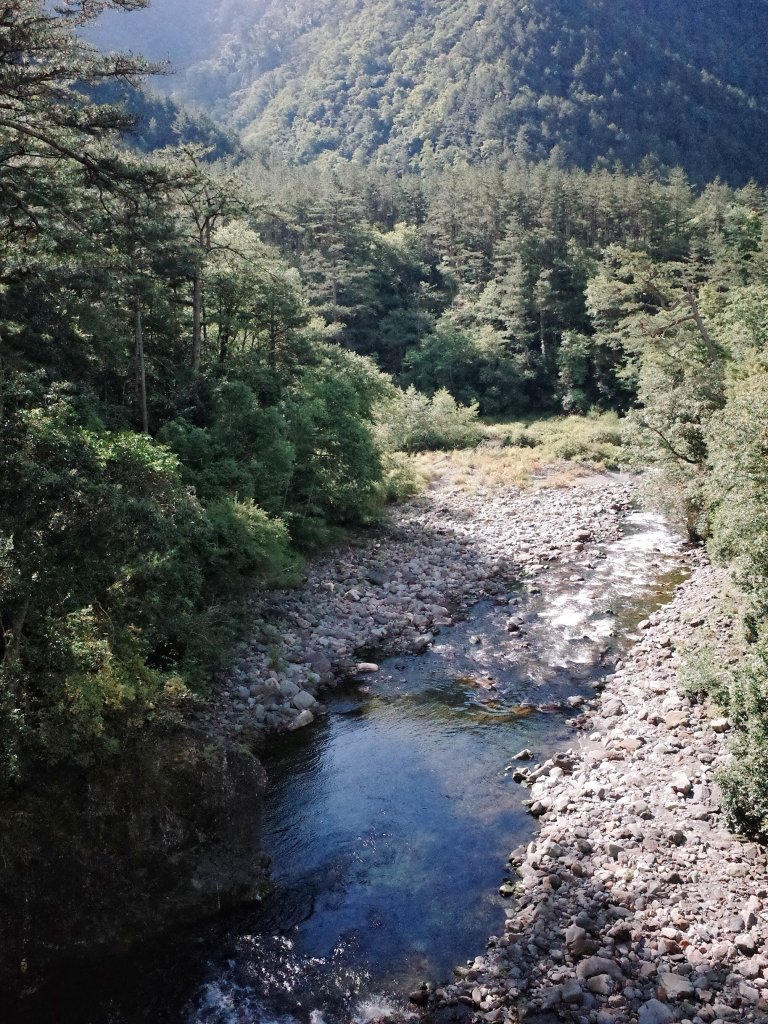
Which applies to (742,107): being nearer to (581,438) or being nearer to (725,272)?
(725,272)

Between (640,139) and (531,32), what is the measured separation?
43507 millimetres

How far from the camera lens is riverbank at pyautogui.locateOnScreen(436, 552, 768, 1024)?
8273 millimetres

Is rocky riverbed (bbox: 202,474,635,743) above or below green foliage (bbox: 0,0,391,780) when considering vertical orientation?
below

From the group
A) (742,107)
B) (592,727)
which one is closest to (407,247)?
(592,727)

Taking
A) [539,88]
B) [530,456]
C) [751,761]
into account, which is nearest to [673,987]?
[751,761]

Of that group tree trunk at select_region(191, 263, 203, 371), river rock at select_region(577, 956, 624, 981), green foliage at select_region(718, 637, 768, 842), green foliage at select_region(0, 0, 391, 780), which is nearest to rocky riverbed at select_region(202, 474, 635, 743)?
green foliage at select_region(0, 0, 391, 780)

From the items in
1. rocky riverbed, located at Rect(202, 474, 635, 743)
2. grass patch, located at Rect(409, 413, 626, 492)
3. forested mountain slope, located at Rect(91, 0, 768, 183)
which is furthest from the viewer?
forested mountain slope, located at Rect(91, 0, 768, 183)

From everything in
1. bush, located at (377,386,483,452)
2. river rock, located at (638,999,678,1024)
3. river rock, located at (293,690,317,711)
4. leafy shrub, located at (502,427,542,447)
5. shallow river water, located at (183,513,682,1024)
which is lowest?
shallow river water, located at (183,513,682,1024)

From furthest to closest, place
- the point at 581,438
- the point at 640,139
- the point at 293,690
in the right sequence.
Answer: the point at 640,139, the point at 581,438, the point at 293,690

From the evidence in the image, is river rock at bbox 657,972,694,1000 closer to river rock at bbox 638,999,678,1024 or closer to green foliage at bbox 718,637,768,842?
river rock at bbox 638,999,678,1024

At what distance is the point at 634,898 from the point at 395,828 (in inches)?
165

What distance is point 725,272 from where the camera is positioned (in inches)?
1794

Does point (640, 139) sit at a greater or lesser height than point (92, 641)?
greater

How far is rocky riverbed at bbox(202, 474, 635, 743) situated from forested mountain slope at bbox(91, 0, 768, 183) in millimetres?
114417
